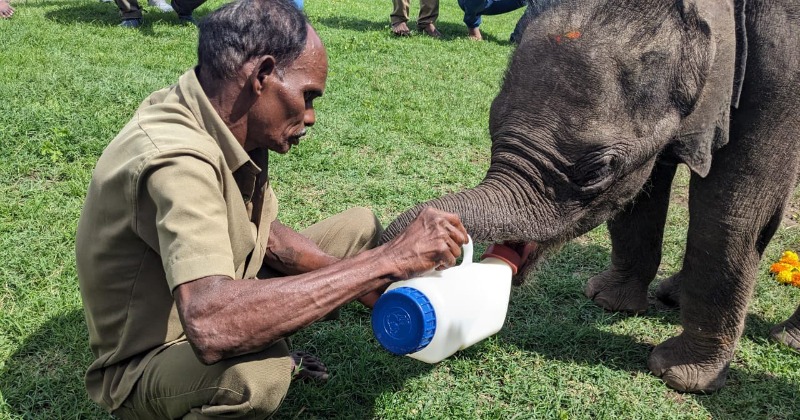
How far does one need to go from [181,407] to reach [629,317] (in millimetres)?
2731

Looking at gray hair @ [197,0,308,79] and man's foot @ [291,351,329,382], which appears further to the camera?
man's foot @ [291,351,329,382]

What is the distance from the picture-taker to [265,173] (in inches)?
123

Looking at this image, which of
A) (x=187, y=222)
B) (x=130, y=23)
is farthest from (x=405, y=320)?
(x=130, y=23)

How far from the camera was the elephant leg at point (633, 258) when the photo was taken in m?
4.24

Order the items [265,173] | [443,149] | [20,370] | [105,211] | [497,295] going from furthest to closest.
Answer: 1. [443,149]
2. [20,370]
3. [265,173]
4. [497,295]
5. [105,211]

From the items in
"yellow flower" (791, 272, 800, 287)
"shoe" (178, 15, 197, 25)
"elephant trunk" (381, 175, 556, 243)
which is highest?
"elephant trunk" (381, 175, 556, 243)

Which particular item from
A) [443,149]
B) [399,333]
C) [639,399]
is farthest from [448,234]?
[443,149]

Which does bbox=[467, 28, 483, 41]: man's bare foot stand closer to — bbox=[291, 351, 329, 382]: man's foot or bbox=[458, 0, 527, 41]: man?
bbox=[458, 0, 527, 41]: man

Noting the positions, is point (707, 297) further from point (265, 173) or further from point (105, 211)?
point (105, 211)

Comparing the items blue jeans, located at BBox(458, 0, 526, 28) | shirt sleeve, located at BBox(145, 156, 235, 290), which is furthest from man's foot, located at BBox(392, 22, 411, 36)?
shirt sleeve, located at BBox(145, 156, 235, 290)

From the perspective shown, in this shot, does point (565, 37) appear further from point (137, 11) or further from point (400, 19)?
point (400, 19)

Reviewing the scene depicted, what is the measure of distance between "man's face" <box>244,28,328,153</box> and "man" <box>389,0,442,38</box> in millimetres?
8260

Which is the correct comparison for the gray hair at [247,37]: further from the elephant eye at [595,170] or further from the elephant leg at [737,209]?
the elephant leg at [737,209]

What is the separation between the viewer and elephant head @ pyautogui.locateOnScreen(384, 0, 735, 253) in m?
3.01
